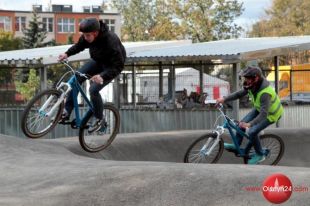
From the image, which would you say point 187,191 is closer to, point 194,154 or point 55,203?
point 55,203

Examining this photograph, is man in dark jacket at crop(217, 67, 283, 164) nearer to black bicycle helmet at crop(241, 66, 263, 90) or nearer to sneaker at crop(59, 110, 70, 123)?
black bicycle helmet at crop(241, 66, 263, 90)

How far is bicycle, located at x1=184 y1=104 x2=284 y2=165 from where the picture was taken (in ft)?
31.1

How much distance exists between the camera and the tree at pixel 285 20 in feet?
207

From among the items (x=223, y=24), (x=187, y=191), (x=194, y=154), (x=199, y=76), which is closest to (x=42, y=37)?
(x=223, y=24)

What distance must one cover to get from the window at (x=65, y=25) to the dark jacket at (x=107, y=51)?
91.6 meters

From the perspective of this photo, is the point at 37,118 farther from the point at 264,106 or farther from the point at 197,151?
the point at 264,106

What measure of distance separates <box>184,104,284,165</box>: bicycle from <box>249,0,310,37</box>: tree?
52170mm

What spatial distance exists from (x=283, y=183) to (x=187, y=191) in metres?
0.82

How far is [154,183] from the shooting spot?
5484mm

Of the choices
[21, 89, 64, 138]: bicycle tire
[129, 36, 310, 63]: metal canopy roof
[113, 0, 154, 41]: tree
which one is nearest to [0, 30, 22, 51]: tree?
[113, 0, 154, 41]: tree

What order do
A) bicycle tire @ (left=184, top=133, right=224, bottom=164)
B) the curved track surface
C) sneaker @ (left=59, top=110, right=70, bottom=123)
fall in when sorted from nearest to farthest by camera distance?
the curved track surface, sneaker @ (left=59, top=110, right=70, bottom=123), bicycle tire @ (left=184, top=133, right=224, bottom=164)

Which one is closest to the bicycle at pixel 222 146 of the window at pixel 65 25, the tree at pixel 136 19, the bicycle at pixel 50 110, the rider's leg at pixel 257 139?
the rider's leg at pixel 257 139

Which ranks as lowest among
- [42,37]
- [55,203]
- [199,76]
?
[55,203]

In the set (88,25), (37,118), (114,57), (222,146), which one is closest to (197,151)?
(222,146)
